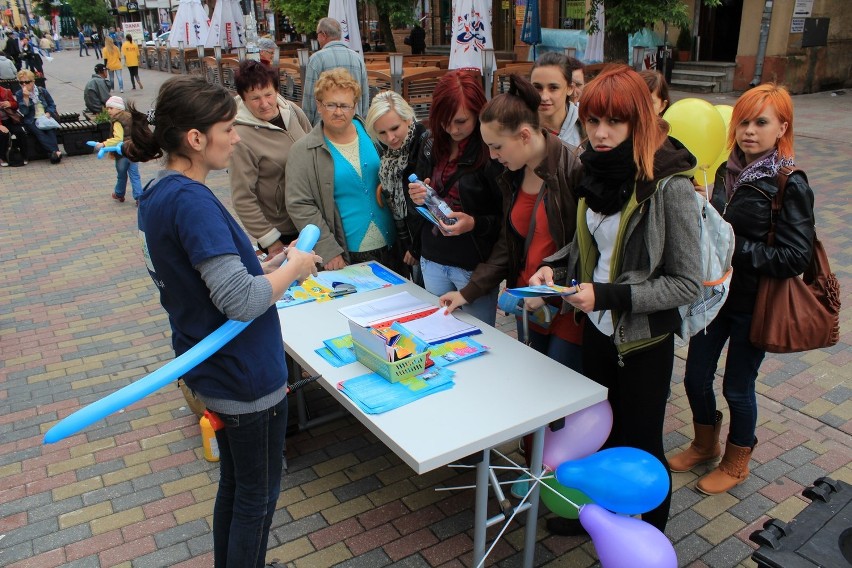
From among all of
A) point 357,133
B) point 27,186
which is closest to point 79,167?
point 27,186

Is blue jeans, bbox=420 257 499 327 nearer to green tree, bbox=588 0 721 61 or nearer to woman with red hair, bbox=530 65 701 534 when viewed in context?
woman with red hair, bbox=530 65 701 534

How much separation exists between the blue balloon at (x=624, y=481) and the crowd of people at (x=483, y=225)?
258 mm

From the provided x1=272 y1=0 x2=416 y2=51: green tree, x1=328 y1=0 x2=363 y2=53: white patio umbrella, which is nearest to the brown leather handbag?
x1=328 y1=0 x2=363 y2=53: white patio umbrella

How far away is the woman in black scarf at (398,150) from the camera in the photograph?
10.5 ft

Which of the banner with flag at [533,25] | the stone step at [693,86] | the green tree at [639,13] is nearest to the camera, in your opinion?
the green tree at [639,13]

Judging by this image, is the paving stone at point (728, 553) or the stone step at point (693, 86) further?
the stone step at point (693, 86)

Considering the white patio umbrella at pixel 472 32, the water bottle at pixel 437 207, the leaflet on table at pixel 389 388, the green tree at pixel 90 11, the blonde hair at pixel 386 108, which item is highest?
the green tree at pixel 90 11

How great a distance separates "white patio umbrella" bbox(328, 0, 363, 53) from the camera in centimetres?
1258

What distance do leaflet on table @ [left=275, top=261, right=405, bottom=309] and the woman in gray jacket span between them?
0.33m

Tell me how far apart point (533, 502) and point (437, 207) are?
1309 millimetres

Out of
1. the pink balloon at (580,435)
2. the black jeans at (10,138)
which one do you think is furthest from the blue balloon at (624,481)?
the black jeans at (10,138)

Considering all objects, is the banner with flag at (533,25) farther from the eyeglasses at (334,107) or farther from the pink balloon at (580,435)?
the pink balloon at (580,435)

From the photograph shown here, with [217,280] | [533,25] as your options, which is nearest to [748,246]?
[217,280]

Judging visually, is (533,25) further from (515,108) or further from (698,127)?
(515,108)
